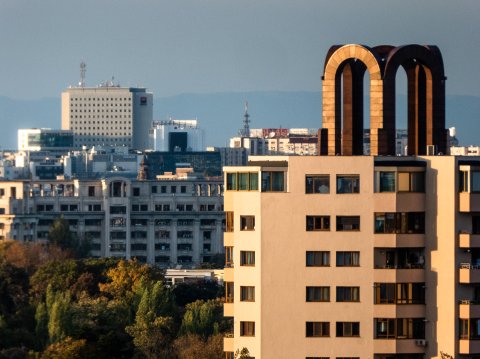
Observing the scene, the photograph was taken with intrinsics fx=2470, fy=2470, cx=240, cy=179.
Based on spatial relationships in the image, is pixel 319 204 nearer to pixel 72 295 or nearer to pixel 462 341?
pixel 462 341

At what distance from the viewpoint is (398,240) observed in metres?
59.0

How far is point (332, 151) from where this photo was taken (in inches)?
2576

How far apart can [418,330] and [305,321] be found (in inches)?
107

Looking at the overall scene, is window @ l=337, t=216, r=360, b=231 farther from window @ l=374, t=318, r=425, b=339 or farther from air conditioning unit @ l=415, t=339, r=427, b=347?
air conditioning unit @ l=415, t=339, r=427, b=347

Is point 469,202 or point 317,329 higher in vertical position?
point 469,202

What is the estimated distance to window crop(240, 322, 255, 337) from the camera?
59844 millimetres

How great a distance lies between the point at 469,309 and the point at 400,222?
266cm

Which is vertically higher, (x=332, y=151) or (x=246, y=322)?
(x=332, y=151)

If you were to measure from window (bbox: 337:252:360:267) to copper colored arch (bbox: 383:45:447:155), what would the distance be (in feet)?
19.7

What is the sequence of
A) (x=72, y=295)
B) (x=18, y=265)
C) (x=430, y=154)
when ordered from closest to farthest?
(x=430, y=154), (x=72, y=295), (x=18, y=265)

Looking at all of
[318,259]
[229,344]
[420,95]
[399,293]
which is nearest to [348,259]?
[318,259]

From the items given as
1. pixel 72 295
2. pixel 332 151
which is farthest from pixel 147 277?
pixel 332 151

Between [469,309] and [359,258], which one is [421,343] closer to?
[469,309]

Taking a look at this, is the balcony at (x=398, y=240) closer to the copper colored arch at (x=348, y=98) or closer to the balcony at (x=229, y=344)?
the balcony at (x=229, y=344)
